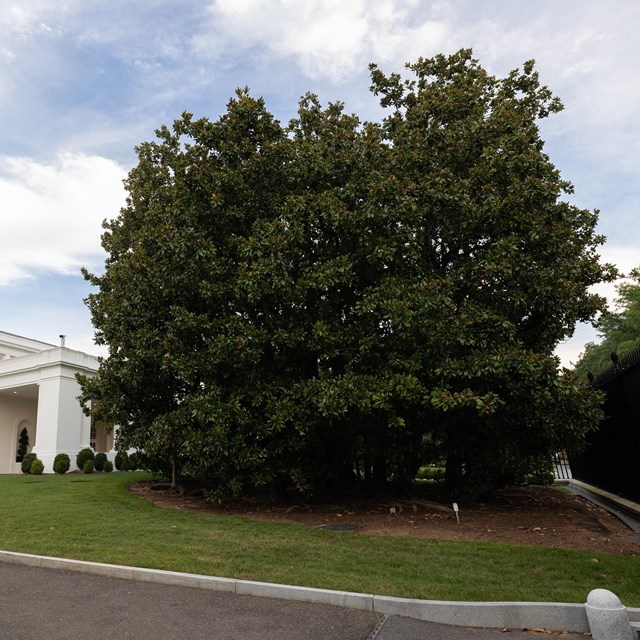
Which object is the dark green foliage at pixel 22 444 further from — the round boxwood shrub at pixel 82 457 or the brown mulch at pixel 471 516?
the brown mulch at pixel 471 516

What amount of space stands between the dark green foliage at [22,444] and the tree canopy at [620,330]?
34550 millimetres

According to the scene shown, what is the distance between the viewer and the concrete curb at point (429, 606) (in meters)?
4.32

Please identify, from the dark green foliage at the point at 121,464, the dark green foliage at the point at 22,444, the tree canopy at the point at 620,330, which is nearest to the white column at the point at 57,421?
the dark green foliage at the point at 121,464

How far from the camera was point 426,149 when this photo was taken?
10914mm

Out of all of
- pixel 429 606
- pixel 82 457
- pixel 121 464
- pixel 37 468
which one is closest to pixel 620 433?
pixel 429 606

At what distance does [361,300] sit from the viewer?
10000 millimetres

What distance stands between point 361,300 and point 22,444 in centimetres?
2525

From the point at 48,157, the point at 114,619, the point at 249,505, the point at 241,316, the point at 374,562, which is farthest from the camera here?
the point at 48,157

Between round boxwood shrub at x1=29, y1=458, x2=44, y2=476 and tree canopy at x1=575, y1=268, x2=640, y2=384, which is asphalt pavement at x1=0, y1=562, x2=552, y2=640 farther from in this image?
tree canopy at x1=575, y1=268, x2=640, y2=384

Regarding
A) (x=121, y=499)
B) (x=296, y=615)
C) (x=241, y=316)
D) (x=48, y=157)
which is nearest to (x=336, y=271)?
(x=241, y=316)

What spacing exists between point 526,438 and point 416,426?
2.39m

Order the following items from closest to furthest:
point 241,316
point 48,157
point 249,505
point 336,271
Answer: point 336,271, point 241,316, point 249,505, point 48,157

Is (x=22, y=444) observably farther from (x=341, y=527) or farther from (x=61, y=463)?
(x=341, y=527)

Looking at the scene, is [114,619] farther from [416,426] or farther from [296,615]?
[416,426]
